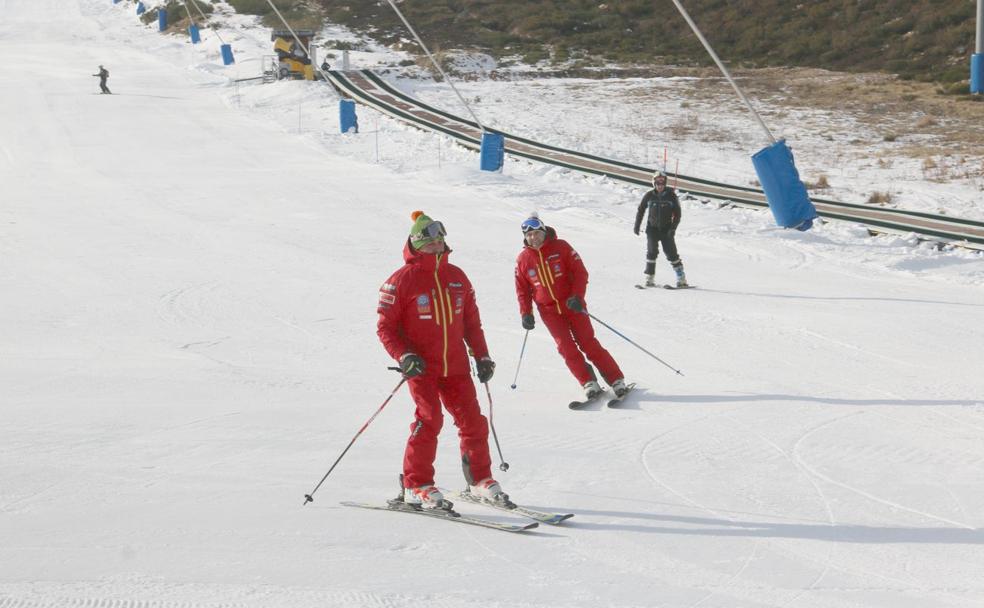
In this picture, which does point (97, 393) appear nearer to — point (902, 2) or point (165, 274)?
point (165, 274)

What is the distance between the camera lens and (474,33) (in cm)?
5119

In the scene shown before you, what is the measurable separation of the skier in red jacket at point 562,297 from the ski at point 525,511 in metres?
2.48

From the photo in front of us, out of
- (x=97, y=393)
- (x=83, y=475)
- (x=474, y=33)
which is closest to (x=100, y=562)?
(x=83, y=475)

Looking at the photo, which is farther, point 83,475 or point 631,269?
point 631,269

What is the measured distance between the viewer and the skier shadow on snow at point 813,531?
6074mm

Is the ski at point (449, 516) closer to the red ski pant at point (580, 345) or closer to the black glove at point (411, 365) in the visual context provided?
the black glove at point (411, 365)

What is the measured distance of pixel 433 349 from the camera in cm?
649

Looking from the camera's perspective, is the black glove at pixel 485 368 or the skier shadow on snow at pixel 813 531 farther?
the black glove at pixel 485 368

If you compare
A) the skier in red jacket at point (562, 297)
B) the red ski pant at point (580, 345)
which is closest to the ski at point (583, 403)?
the skier in red jacket at point (562, 297)

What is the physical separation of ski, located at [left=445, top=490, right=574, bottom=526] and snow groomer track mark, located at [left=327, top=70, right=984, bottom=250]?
11.8 metres

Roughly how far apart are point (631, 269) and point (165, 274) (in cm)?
645

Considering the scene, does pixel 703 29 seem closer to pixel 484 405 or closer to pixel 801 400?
pixel 801 400

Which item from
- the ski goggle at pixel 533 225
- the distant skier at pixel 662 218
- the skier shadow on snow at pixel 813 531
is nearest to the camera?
the skier shadow on snow at pixel 813 531

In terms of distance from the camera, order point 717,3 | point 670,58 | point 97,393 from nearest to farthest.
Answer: point 97,393
point 670,58
point 717,3
